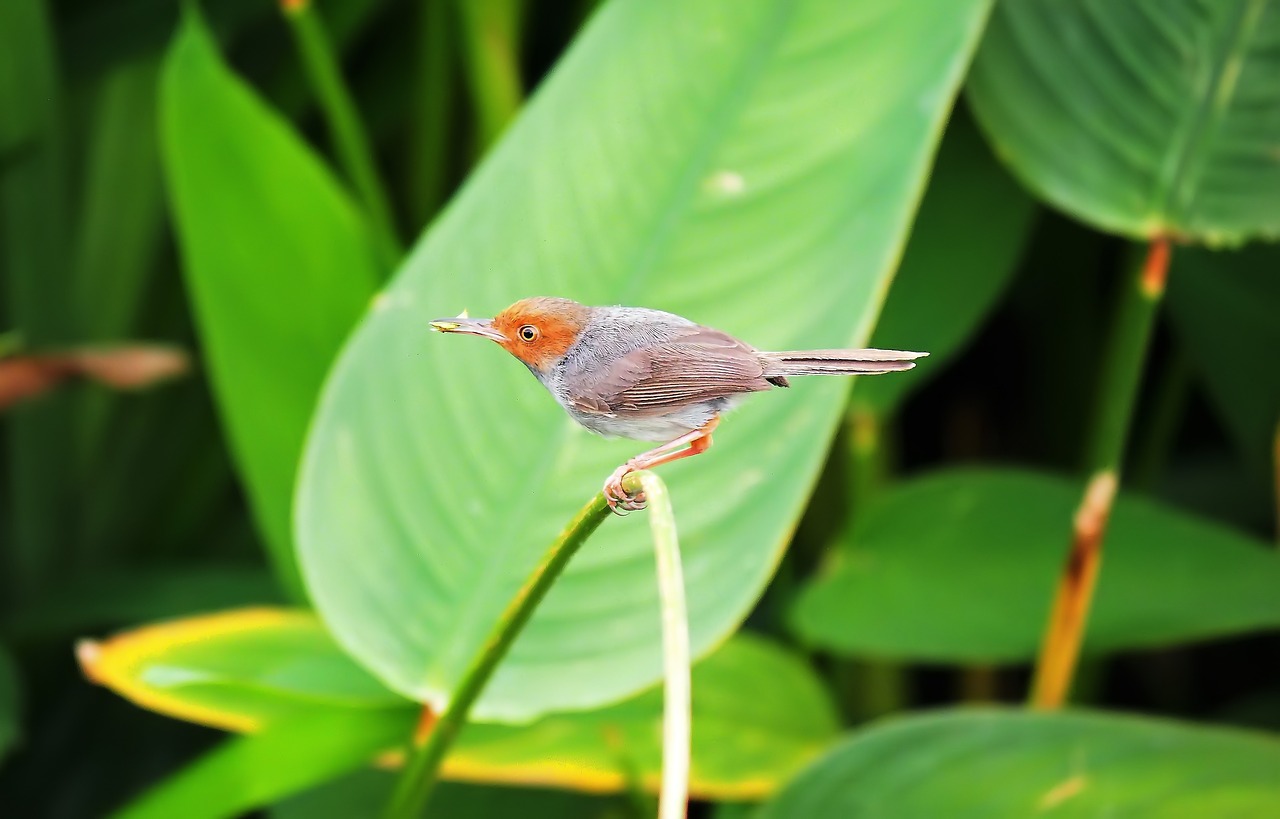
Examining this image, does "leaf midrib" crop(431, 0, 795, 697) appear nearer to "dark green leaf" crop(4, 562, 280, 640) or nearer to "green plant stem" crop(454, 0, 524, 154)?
"green plant stem" crop(454, 0, 524, 154)

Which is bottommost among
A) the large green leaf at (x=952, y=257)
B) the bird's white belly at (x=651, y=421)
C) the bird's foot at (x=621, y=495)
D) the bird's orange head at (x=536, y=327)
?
the large green leaf at (x=952, y=257)

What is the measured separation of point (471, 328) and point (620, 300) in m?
0.23

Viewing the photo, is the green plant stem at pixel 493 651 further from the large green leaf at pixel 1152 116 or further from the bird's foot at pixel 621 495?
the large green leaf at pixel 1152 116

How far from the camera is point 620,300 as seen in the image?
59 cm

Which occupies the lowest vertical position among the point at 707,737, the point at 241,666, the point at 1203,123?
the point at 707,737

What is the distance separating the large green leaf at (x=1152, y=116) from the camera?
0.73 m

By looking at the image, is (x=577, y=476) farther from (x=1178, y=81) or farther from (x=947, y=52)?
(x=1178, y=81)

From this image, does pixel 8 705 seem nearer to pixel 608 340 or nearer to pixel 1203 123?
pixel 608 340

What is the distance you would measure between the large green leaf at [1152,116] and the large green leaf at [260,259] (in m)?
0.43

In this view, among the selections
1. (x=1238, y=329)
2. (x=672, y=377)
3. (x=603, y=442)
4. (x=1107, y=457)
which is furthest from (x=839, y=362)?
(x=1238, y=329)

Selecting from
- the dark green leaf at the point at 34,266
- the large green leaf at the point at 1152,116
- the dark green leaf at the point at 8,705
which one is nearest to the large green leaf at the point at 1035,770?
the large green leaf at the point at 1152,116

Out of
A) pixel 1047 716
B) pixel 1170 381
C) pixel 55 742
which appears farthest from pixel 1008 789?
pixel 55 742

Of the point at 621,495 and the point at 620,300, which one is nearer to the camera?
the point at 621,495

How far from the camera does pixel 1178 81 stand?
75 cm
